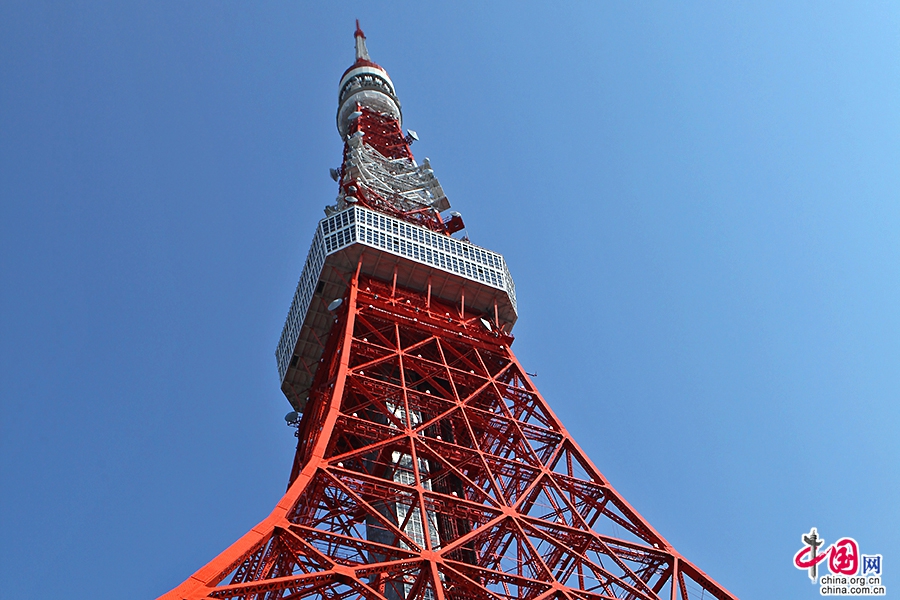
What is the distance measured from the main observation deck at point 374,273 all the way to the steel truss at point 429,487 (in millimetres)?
797

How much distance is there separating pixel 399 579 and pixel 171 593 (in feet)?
19.0

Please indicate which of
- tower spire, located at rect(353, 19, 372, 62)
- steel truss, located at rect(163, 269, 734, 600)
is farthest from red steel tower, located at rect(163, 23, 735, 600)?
tower spire, located at rect(353, 19, 372, 62)

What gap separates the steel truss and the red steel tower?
0.17ft

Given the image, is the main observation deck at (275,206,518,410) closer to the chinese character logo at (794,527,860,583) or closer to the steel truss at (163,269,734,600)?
the steel truss at (163,269,734,600)

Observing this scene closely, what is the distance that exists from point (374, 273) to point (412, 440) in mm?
10283

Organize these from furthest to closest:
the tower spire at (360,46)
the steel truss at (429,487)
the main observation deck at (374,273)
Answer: the tower spire at (360,46)
the main observation deck at (374,273)
the steel truss at (429,487)

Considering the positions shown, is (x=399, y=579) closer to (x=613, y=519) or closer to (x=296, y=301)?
(x=613, y=519)

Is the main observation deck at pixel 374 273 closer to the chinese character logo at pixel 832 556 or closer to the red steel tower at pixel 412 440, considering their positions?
the red steel tower at pixel 412 440

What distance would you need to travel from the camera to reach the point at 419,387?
35594mm

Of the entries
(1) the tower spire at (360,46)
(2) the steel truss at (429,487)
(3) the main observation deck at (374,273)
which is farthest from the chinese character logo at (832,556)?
(1) the tower spire at (360,46)

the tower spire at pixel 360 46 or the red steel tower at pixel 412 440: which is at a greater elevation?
the tower spire at pixel 360 46

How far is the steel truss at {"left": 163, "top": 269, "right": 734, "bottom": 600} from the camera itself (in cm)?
2100

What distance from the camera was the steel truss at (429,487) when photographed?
2100cm

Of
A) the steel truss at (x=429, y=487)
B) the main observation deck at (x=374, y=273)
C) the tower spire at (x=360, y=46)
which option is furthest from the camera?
the tower spire at (x=360, y=46)
